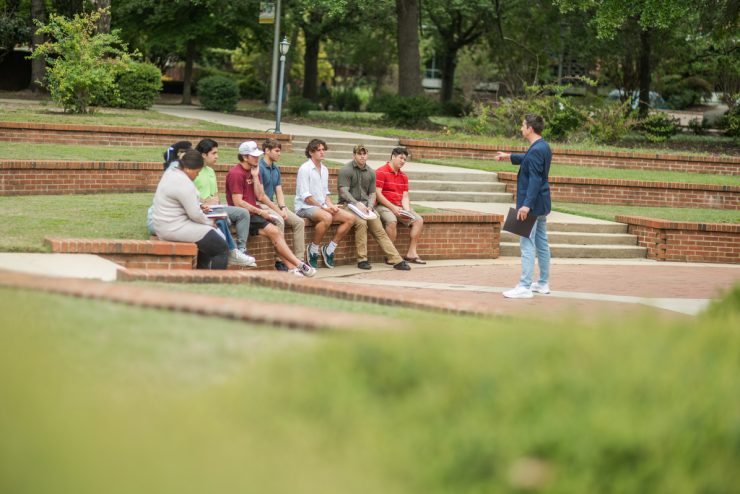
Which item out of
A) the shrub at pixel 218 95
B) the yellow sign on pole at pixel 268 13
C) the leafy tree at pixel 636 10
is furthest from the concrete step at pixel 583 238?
the yellow sign on pole at pixel 268 13

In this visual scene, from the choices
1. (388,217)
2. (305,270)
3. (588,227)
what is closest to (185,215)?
(305,270)

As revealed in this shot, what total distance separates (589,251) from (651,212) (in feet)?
9.01

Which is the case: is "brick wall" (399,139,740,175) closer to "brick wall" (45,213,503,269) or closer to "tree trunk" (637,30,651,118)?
"brick wall" (45,213,503,269)

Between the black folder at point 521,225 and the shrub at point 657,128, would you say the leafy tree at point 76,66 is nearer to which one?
the black folder at point 521,225

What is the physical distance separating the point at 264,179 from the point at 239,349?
24.6ft

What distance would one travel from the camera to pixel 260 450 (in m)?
3.88

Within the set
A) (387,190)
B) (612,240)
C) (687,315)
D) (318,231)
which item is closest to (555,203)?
(612,240)

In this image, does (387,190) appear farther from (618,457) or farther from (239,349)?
(618,457)

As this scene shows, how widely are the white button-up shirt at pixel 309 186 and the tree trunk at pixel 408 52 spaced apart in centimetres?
1478

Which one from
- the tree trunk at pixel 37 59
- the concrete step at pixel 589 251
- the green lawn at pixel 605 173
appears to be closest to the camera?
the concrete step at pixel 589 251

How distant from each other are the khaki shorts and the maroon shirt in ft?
6.67

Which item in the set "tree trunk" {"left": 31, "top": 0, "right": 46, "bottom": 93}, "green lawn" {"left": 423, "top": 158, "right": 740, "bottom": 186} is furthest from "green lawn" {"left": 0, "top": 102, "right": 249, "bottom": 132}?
"tree trunk" {"left": 31, "top": 0, "right": 46, "bottom": 93}

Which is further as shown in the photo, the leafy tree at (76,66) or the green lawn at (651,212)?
the leafy tree at (76,66)

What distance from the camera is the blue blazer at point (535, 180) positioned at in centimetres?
1109
